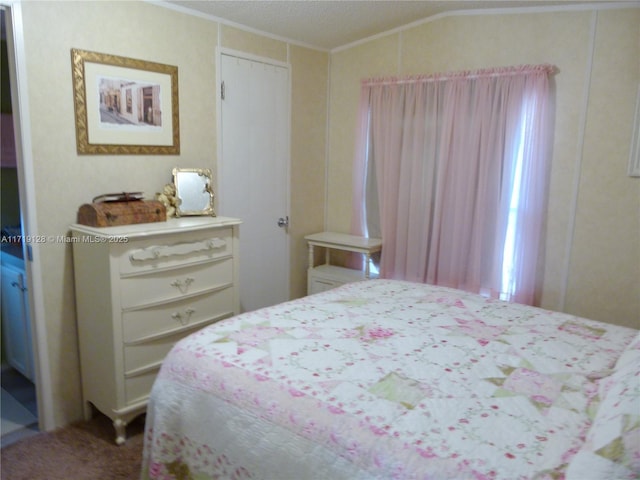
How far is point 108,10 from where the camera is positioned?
7.86ft

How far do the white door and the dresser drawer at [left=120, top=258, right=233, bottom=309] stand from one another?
0.61m

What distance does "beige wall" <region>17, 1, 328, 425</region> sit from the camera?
7.30ft

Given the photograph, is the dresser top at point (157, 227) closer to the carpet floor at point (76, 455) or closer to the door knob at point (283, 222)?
the door knob at point (283, 222)

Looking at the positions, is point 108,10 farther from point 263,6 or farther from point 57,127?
point 263,6

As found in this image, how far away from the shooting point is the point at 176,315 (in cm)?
243

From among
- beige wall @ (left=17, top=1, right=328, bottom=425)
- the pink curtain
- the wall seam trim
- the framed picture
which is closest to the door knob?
the pink curtain

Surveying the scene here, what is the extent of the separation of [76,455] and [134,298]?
819mm

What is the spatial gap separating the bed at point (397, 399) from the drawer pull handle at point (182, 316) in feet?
2.28

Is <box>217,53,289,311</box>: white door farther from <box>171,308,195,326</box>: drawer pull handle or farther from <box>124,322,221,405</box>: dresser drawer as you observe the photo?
<box>124,322,221,405</box>: dresser drawer

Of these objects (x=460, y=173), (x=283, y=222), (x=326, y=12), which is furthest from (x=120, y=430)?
(x=326, y=12)

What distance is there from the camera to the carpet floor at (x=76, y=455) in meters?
2.10

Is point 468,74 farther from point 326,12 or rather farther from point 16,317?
point 16,317

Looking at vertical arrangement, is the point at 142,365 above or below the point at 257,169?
below

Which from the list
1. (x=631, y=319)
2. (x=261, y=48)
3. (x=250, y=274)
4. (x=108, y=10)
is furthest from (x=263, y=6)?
(x=631, y=319)
